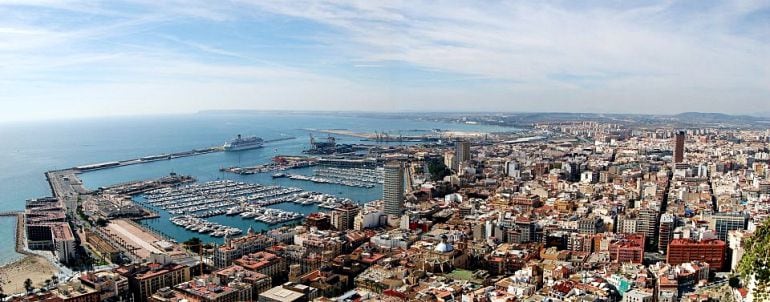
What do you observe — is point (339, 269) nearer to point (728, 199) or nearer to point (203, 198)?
point (203, 198)

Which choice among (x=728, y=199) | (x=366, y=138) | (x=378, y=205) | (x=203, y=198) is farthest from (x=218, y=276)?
Answer: (x=366, y=138)

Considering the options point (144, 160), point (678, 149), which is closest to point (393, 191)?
point (678, 149)

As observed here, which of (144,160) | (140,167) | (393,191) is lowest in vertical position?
(140,167)

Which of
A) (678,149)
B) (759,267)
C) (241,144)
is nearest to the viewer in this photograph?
(759,267)

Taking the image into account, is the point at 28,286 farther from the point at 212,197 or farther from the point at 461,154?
the point at 461,154

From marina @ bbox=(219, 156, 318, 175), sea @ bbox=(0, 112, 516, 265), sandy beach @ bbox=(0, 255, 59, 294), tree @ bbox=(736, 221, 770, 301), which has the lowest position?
sea @ bbox=(0, 112, 516, 265)

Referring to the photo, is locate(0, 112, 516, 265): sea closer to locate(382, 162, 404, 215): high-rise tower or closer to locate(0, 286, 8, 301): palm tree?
locate(0, 286, 8, 301): palm tree

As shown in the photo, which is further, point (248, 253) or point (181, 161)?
point (181, 161)

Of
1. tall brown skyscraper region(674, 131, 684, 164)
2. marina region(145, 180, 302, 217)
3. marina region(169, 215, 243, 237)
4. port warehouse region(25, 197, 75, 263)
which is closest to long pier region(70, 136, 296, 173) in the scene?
marina region(145, 180, 302, 217)

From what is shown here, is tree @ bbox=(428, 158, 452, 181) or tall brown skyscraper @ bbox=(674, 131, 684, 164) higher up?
tall brown skyscraper @ bbox=(674, 131, 684, 164)
